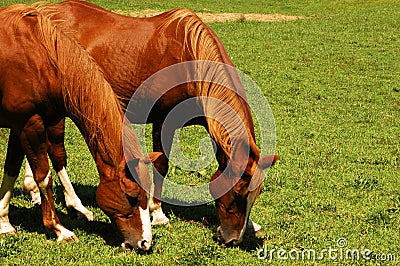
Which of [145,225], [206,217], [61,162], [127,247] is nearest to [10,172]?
[61,162]

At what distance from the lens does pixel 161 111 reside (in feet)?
21.5

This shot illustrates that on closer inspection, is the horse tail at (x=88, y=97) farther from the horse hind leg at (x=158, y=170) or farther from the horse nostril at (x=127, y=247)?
the horse hind leg at (x=158, y=170)

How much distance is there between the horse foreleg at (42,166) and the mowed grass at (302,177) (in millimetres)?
151

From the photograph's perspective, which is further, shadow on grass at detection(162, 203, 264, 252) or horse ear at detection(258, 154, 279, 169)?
shadow on grass at detection(162, 203, 264, 252)

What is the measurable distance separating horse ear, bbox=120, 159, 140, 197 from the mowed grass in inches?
25.6

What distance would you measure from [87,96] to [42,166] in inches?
38.8

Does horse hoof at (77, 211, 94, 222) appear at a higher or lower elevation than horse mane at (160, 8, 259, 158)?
lower

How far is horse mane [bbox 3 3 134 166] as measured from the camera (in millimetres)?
5355

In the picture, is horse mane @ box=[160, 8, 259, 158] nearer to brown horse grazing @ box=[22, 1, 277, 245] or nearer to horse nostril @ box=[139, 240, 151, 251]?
brown horse grazing @ box=[22, 1, 277, 245]

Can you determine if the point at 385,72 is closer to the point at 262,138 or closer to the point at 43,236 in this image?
the point at 262,138

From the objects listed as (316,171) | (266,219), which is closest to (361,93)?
(316,171)

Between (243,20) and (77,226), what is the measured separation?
1641 centimetres

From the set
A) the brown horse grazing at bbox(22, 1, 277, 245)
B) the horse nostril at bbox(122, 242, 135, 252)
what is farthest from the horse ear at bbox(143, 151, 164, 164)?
the horse nostril at bbox(122, 242, 135, 252)

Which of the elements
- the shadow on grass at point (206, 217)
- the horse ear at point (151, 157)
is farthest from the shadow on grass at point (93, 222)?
the horse ear at point (151, 157)
